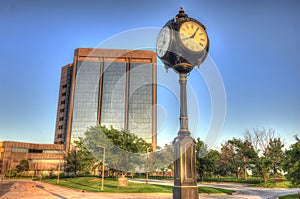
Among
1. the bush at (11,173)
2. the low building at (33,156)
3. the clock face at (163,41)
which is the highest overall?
the clock face at (163,41)

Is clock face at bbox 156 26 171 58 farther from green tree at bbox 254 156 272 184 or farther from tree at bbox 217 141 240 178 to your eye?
tree at bbox 217 141 240 178

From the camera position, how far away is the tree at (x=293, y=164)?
1275cm

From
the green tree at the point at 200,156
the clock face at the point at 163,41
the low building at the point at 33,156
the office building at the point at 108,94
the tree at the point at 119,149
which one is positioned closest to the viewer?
the clock face at the point at 163,41

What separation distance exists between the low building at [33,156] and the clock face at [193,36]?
68.3m

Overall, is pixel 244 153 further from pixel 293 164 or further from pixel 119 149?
pixel 293 164

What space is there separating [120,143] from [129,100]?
5167cm

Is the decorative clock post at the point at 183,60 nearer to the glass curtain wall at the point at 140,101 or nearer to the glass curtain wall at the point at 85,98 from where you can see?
the glass curtain wall at the point at 140,101

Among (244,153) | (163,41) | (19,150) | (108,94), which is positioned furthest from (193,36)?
(19,150)

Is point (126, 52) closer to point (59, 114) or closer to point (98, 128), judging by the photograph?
point (59, 114)

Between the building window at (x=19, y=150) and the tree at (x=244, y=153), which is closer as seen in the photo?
the tree at (x=244, y=153)

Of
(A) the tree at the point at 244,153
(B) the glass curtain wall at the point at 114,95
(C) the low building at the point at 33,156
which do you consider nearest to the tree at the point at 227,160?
(A) the tree at the point at 244,153

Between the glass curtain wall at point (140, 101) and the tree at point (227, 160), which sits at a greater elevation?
the glass curtain wall at point (140, 101)

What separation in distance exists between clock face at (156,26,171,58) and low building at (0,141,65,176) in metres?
67.4

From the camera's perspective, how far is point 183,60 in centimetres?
780
